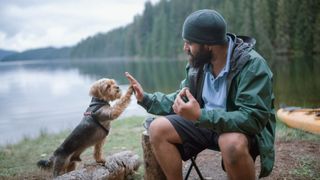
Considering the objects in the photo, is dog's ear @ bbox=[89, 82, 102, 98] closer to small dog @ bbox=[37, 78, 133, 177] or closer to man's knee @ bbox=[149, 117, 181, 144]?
small dog @ bbox=[37, 78, 133, 177]

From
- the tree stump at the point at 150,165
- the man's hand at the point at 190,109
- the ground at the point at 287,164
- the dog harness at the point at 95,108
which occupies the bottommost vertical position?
the ground at the point at 287,164

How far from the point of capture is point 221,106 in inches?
158

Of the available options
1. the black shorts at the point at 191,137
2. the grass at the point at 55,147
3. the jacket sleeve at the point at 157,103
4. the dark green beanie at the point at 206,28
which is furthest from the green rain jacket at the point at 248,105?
the grass at the point at 55,147

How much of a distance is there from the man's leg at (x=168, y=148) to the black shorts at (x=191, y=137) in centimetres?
7

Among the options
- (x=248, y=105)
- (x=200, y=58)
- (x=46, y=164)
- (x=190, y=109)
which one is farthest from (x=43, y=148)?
(x=248, y=105)

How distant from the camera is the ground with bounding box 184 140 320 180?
564cm

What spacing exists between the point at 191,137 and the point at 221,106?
0.44 metres

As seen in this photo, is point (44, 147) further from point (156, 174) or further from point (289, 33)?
point (289, 33)

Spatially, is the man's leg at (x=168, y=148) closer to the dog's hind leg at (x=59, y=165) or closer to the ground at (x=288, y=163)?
the ground at (x=288, y=163)

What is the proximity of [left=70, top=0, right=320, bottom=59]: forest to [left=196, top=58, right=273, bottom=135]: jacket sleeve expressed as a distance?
51416 mm

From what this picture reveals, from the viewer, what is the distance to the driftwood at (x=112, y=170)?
5508 mm

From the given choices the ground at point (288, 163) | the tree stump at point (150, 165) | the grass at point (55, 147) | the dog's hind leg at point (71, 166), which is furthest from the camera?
the grass at point (55, 147)

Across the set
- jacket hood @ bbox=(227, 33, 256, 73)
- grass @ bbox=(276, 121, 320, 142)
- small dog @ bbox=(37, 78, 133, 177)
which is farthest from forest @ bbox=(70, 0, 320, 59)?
jacket hood @ bbox=(227, 33, 256, 73)

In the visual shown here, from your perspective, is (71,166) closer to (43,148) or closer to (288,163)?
(288,163)
